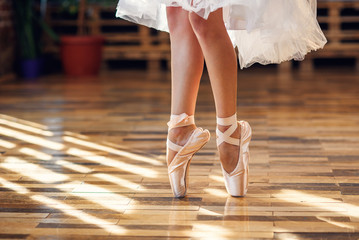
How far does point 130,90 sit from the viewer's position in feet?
12.9

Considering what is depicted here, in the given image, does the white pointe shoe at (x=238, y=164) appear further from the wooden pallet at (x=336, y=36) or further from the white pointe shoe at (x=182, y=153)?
the wooden pallet at (x=336, y=36)

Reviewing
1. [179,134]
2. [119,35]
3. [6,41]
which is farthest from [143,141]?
[119,35]

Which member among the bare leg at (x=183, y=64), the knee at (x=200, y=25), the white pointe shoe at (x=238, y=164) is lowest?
the white pointe shoe at (x=238, y=164)

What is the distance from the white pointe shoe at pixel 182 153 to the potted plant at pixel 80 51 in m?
3.20

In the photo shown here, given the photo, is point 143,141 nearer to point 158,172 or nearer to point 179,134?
point 158,172

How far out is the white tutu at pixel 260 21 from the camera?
1486 millimetres

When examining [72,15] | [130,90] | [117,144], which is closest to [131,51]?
[72,15]

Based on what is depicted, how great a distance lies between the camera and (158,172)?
1.92 m

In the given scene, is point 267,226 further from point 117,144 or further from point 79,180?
point 117,144

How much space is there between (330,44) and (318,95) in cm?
150

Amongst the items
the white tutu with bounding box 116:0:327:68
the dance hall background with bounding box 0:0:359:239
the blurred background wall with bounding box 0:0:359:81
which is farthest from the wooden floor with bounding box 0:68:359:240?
the blurred background wall with bounding box 0:0:359:81

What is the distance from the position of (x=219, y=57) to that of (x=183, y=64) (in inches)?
4.1

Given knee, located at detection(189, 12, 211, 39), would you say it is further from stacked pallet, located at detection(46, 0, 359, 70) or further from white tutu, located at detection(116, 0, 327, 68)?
stacked pallet, located at detection(46, 0, 359, 70)

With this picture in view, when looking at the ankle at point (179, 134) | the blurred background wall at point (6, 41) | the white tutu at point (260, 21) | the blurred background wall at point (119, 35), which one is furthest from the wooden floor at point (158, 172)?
the blurred background wall at point (119, 35)
